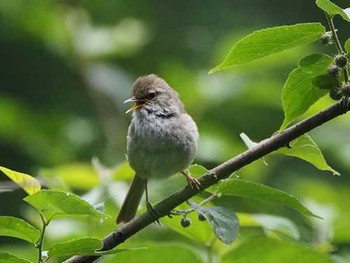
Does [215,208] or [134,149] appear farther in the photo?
[134,149]

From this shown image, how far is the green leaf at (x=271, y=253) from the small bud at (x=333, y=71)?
0.67 meters

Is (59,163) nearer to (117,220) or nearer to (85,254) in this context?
(117,220)

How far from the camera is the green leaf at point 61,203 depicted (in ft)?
6.59

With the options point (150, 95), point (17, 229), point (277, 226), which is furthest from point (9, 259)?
point (150, 95)

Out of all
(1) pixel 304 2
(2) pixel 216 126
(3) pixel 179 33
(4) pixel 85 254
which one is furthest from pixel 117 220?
Result: (1) pixel 304 2

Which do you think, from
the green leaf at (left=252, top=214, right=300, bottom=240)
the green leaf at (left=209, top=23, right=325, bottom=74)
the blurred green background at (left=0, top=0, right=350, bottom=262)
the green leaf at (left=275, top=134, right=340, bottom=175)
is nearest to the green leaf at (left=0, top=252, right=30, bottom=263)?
the green leaf at (left=209, top=23, right=325, bottom=74)

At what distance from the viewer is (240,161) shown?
6.90 ft

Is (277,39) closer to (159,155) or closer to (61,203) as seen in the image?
(61,203)

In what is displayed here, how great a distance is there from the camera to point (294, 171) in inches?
234

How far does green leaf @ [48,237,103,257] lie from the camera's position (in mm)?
1959

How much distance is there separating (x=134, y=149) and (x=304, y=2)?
A: 5378 millimetres

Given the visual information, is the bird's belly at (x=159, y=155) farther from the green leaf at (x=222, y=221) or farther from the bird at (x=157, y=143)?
the green leaf at (x=222, y=221)

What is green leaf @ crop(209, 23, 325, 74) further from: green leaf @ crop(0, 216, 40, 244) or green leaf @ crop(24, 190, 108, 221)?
green leaf @ crop(0, 216, 40, 244)

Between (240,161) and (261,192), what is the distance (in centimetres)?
19
